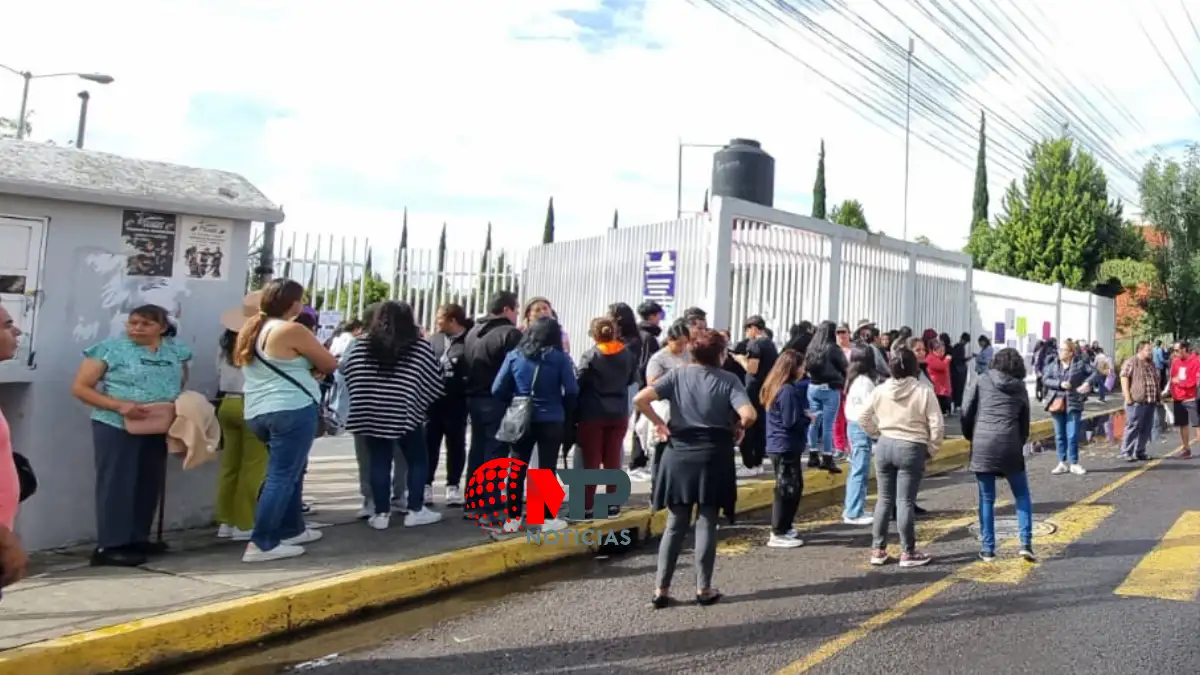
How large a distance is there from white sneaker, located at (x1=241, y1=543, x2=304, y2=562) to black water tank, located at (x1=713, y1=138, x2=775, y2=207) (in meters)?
11.9

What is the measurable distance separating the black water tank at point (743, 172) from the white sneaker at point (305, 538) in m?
11.5

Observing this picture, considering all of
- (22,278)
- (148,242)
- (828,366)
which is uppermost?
(148,242)

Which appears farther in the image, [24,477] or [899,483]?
[899,483]

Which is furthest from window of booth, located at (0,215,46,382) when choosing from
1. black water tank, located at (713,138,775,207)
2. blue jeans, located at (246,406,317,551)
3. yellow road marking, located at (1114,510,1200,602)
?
black water tank, located at (713,138,775,207)

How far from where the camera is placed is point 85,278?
584 centimetres

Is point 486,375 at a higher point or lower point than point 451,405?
higher

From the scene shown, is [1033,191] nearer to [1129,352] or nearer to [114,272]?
[1129,352]

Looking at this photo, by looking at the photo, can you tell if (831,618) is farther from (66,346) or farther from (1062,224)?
(1062,224)

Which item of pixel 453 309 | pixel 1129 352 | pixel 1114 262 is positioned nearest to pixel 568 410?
pixel 453 309

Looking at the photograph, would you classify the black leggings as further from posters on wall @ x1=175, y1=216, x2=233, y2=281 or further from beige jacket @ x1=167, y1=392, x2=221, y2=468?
posters on wall @ x1=175, y1=216, x2=233, y2=281

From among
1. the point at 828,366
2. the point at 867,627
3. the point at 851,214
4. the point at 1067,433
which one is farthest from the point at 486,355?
the point at 851,214

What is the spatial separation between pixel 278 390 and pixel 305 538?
1.25m

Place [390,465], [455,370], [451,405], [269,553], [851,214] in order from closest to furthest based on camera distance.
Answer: [269,553], [390,465], [455,370], [451,405], [851,214]

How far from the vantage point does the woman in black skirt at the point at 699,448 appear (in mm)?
5129
